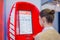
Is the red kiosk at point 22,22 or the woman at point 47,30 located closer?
the woman at point 47,30

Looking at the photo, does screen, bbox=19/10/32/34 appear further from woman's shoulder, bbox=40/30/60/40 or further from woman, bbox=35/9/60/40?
woman's shoulder, bbox=40/30/60/40

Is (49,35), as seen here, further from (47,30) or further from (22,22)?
(22,22)

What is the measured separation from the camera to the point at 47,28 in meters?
1.83

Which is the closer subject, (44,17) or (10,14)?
(44,17)

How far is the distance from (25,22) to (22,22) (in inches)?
1.9

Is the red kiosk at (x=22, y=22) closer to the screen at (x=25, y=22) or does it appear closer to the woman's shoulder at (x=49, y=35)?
the screen at (x=25, y=22)

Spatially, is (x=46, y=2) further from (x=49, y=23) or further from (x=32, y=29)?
(x=49, y=23)

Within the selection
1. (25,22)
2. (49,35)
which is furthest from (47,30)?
(25,22)

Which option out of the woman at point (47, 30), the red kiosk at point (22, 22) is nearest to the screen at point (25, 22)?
the red kiosk at point (22, 22)

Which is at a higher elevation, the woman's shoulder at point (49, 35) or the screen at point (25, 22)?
the screen at point (25, 22)

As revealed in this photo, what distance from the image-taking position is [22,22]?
2326 mm

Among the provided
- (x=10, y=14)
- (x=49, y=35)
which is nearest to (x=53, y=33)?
(x=49, y=35)

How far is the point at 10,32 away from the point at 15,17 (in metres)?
0.24

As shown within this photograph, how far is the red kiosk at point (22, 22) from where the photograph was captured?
2.29 m
